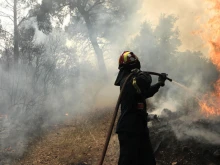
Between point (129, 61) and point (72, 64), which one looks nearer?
point (129, 61)

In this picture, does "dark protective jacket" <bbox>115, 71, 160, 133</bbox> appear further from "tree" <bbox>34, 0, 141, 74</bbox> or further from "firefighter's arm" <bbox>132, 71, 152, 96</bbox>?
"tree" <bbox>34, 0, 141, 74</bbox>

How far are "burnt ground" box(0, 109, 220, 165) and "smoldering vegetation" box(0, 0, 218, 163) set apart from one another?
1.63 feet

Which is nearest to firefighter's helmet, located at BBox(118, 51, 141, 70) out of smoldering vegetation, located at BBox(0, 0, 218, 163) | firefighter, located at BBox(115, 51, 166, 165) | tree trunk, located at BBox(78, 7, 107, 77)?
firefighter, located at BBox(115, 51, 166, 165)

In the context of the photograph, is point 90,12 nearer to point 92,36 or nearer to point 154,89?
point 92,36

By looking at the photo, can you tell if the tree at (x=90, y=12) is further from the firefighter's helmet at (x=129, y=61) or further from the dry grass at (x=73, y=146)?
the firefighter's helmet at (x=129, y=61)

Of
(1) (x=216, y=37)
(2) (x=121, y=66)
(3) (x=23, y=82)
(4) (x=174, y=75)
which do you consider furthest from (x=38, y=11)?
(2) (x=121, y=66)

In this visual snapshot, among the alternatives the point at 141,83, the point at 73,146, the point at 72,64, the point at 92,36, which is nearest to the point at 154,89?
the point at 141,83

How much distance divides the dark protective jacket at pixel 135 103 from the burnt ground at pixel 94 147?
2.51 metres

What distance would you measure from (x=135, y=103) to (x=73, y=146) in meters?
4.74

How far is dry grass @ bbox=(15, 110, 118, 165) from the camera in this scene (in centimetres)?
646

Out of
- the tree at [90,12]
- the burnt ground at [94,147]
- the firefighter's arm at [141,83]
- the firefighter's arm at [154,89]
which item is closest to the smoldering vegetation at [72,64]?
the tree at [90,12]

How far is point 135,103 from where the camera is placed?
339 centimetres

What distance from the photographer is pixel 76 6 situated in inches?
698

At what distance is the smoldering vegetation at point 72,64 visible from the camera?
10.1 meters
